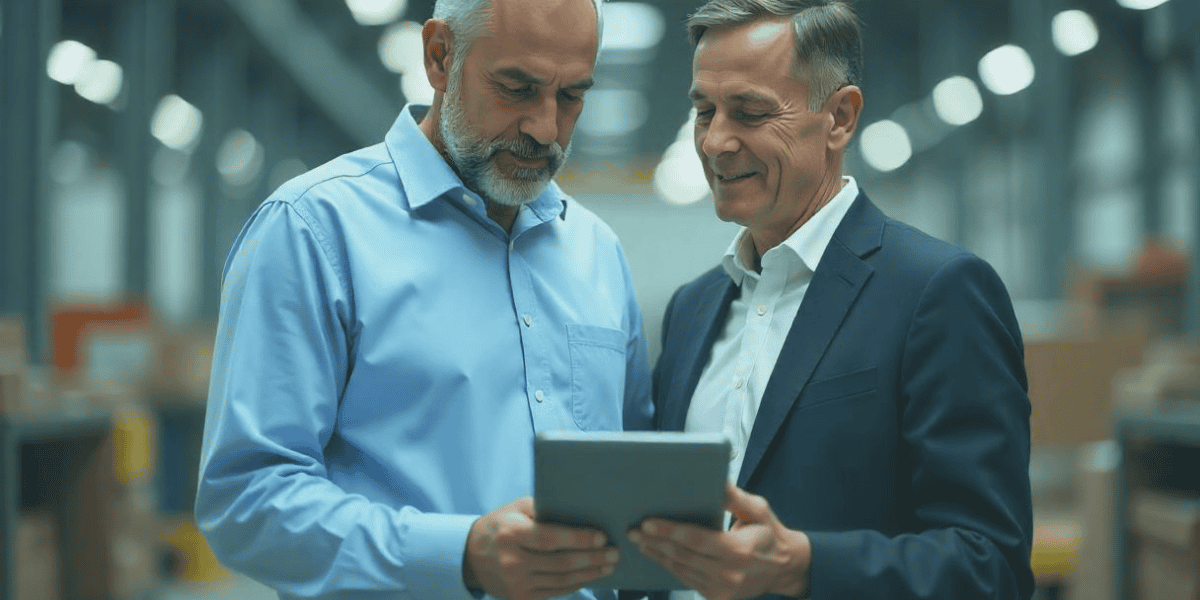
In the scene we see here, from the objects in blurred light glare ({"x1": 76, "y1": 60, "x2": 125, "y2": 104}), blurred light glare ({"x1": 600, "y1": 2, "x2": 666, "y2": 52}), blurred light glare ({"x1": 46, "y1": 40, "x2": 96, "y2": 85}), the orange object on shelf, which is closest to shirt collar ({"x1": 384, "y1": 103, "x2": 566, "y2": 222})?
the orange object on shelf

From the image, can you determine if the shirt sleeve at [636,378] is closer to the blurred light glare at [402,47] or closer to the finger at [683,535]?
the finger at [683,535]

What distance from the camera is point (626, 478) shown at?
1385 millimetres

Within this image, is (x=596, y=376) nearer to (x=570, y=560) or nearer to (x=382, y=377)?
(x=382, y=377)

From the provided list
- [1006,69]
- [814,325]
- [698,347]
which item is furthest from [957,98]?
[814,325]

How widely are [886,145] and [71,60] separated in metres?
14.5

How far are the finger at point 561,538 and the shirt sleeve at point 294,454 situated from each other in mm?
197

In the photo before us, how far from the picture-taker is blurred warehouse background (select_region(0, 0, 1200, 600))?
14.1ft

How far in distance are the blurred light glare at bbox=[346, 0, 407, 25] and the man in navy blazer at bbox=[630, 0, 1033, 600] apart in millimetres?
11640

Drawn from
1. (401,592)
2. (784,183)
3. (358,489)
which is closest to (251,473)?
(358,489)

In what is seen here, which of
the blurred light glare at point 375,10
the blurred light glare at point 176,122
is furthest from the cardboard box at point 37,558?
the blurred light glare at point 176,122

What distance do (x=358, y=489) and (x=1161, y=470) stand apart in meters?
3.45

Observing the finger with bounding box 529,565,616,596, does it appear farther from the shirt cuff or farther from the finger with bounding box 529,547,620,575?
the shirt cuff

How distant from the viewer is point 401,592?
165 centimetres

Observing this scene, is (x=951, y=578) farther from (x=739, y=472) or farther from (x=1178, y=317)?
(x=1178, y=317)
